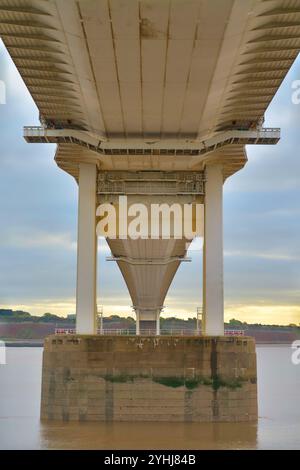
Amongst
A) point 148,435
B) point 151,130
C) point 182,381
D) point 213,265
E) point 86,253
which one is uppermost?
point 151,130

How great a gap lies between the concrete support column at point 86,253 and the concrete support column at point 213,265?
162 inches

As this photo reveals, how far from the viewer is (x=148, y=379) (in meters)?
25.9

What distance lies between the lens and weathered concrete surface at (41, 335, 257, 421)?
2559cm

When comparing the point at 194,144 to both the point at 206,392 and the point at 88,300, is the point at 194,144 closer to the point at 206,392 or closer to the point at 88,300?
the point at 88,300

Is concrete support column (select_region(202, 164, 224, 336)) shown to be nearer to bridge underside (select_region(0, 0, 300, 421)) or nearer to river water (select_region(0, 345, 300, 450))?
A: bridge underside (select_region(0, 0, 300, 421))

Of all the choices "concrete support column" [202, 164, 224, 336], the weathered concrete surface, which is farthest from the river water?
"concrete support column" [202, 164, 224, 336]

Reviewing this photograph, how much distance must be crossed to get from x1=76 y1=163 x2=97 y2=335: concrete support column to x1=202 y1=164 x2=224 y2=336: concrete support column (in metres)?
4.10

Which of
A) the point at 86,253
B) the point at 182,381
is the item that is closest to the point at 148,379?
the point at 182,381

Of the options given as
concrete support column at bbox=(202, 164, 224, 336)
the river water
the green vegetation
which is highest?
concrete support column at bbox=(202, 164, 224, 336)

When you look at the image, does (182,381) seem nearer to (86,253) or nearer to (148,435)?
(148,435)

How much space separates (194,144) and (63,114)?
489 centimetres

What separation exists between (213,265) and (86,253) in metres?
4.70

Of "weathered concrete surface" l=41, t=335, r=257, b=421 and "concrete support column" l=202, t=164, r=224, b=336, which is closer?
"weathered concrete surface" l=41, t=335, r=257, b=421
